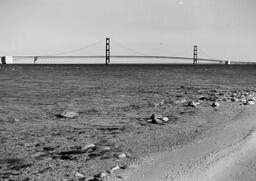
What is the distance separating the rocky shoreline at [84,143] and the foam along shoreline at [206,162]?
0.47 metres

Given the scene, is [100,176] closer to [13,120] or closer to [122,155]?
[122,155]

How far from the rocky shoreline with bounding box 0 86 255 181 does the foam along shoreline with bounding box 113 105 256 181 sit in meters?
0.47

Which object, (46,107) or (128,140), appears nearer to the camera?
(128,140)

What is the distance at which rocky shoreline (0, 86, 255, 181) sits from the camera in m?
6.39

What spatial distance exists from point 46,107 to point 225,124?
342 inches

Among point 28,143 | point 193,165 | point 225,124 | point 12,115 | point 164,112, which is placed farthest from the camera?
point 164,112

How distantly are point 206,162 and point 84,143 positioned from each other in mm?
3392

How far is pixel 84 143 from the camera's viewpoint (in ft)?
28.1

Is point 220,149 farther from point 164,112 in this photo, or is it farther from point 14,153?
point 164,112

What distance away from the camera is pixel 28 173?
20.7ft

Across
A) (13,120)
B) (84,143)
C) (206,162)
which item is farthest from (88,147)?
(13,120)

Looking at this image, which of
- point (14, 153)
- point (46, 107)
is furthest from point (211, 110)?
point (14, 153)

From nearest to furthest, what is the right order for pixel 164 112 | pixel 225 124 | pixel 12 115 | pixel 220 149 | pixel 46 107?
pixel 220 149 < pixel 225 124 < pixel 12 115 < pixel 164 112 < pixel 46 107

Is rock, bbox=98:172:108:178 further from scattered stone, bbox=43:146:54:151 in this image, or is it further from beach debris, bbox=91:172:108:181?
scattered stone, bbox=43:146:54:151
